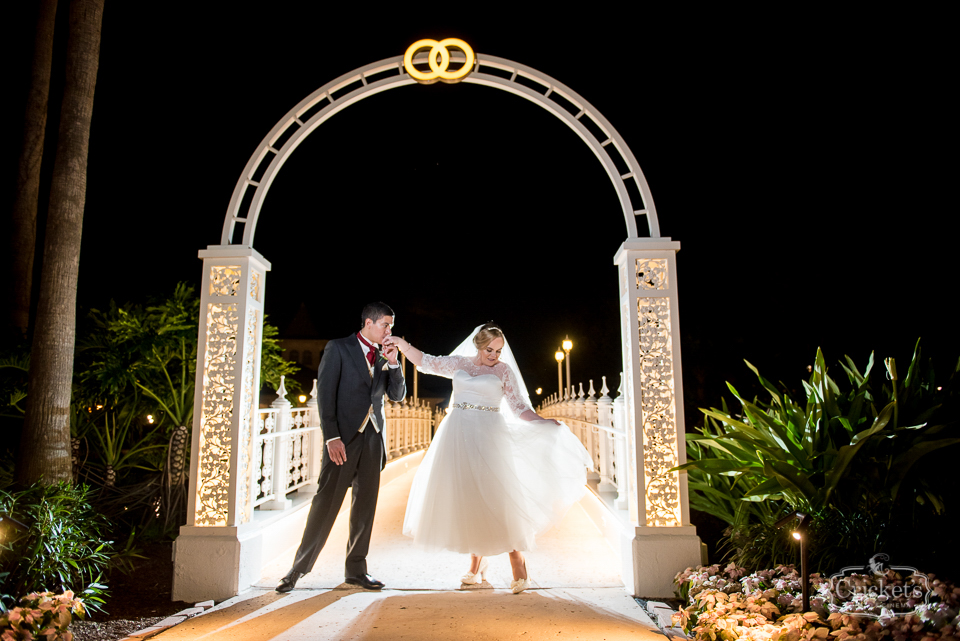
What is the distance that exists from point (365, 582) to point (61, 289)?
3540mm

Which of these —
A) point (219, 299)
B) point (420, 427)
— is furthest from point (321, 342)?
point (219, 299)

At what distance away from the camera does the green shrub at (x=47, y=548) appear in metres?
3.90

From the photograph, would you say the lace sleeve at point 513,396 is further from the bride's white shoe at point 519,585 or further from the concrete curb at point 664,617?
the concrete curb at point 664,617

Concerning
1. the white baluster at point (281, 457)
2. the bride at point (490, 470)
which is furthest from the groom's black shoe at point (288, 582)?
the white baluster at point (281, 457)

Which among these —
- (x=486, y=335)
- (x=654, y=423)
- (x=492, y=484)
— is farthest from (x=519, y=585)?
(x=486, y=335)

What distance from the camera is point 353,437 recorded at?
15.1ft

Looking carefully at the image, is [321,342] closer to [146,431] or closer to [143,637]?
[146,431]

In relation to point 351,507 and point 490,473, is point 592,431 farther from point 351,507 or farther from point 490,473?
point 351,507

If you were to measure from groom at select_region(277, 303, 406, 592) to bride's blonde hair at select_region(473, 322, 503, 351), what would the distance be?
0.65m

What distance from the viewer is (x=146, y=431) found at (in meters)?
8.66

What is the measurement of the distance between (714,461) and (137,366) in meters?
6.14

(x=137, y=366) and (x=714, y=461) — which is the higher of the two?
(x=137, y=366)

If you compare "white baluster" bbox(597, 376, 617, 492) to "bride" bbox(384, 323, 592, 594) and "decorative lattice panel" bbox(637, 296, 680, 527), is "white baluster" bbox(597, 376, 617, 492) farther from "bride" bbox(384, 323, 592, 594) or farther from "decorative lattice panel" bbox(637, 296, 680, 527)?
"bride" bbox(384, 323, 592, 594)

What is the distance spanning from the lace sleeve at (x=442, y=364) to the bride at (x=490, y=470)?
0.4 inches
